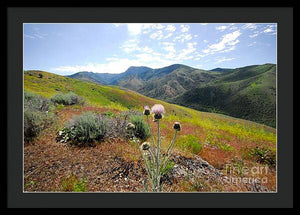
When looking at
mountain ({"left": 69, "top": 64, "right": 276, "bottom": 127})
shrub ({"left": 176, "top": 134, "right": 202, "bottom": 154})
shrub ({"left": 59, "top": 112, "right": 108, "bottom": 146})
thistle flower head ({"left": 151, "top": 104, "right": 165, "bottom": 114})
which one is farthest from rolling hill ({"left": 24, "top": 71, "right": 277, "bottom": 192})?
mountain ({"left": 69, "top": 64, "right": 276, "bottom": 127})

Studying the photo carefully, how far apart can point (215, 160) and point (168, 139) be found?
648mm

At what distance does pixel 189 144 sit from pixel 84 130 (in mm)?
1445

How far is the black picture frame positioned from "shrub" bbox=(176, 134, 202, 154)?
679 millimetres

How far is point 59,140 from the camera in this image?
2.02 m

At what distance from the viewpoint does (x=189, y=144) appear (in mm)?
2021

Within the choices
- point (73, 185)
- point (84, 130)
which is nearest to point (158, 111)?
point (73, 185)

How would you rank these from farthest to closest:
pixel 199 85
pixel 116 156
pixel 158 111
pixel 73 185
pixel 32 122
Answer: pixel 199 85, pixel 32 122, pixel 116 156, pixel 73 185, pixel 158 111

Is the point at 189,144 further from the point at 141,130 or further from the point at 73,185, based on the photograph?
the point at 73,185

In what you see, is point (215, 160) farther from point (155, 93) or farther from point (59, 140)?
point (155, 93)

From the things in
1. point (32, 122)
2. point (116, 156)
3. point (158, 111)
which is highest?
point (158, 111)
